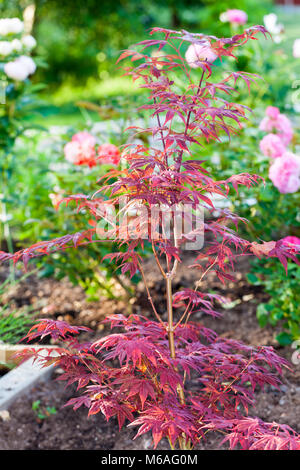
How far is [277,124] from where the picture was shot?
271 centimetres

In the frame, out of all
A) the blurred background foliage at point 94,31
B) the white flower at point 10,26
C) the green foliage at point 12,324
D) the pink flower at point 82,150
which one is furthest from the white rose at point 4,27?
the blurred background foliage at point 94,31

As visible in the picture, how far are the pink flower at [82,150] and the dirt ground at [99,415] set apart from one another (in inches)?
28.4

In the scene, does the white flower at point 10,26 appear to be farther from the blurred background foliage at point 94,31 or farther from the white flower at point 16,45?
the blurred background foliage at point 94,31

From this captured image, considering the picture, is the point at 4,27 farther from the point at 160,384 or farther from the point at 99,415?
the point at 160,384

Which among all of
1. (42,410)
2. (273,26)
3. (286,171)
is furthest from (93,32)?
(42,410)

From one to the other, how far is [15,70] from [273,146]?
137cm

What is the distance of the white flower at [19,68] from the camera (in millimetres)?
2814

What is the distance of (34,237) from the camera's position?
3.11 m

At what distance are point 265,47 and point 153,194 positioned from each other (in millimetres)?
2957

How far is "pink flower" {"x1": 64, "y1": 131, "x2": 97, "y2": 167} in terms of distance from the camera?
2.48 meters

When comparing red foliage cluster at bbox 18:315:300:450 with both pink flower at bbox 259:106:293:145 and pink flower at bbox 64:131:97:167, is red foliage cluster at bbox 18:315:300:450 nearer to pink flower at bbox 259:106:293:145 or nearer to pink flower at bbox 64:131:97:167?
pink flower at bbox 64:131:97:167

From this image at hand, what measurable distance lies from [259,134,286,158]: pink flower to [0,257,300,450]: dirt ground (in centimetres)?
73

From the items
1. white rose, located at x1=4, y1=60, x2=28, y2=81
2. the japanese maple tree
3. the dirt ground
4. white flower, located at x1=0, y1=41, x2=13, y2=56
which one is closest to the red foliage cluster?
the japanese maple tree
